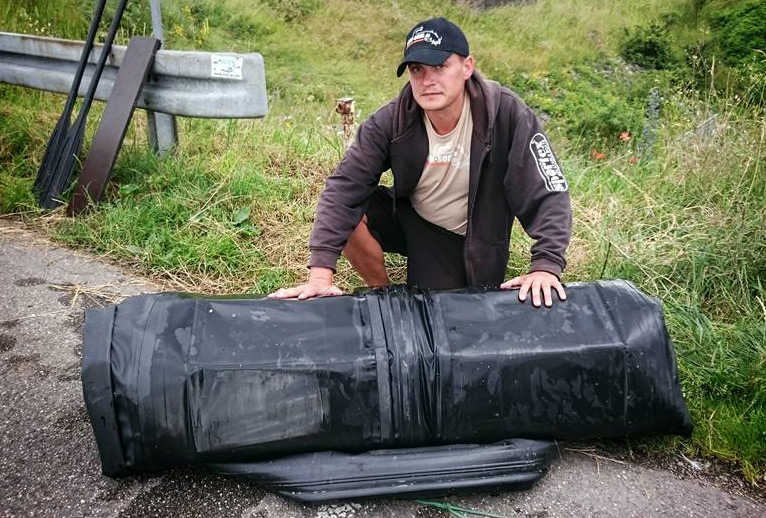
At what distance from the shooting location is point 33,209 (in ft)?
13.1

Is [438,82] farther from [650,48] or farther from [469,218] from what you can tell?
[650,48]

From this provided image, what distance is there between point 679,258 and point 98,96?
3.72m

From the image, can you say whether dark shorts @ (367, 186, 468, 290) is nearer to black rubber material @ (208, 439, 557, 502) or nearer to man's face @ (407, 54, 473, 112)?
man's face @ (407, 54, 473, 112)

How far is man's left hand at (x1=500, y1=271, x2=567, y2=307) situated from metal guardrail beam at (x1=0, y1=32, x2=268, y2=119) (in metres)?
2.32

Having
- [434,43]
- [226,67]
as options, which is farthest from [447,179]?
Answer: [226,67]

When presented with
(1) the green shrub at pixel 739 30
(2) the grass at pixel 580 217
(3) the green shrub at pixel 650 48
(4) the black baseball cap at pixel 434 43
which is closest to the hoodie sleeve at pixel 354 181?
(4) the black baseball cap at pixel 434 43

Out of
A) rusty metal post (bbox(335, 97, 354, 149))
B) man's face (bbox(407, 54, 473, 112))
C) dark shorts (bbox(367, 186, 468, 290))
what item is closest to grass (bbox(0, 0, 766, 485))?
rusty metal post (bbox(335, 97, 354, 149))

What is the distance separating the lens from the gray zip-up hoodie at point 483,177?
8.21 feet

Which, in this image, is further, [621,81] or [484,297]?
[621,81]

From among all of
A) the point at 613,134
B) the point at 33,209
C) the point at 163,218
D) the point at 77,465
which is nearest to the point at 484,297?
the point at 77,465

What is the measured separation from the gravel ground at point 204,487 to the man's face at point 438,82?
1.39m

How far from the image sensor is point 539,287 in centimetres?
220

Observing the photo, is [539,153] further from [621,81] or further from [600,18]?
[600,18]

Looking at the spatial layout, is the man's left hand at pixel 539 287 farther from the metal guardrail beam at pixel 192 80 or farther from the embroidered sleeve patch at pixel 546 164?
the metal guardrail beam at pixel 192 80
